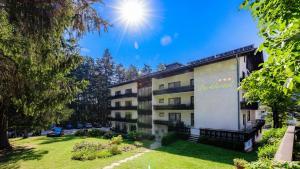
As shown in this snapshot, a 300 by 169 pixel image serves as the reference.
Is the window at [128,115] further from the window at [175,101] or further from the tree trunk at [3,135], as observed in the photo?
the tree trunk at [3,135]

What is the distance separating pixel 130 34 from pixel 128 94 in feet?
84.4

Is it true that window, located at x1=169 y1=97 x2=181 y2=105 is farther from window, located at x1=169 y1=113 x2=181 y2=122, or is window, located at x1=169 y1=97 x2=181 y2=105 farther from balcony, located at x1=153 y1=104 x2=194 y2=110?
window, located at x1=169 y1=113 x2=181 y2=122

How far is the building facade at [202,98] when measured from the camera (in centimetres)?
2072

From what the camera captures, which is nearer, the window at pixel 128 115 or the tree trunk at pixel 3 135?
the tree trunk at pixel 3 135

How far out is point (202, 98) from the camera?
23641 mm

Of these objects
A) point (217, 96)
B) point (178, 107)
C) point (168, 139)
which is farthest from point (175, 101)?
point (168, 139)

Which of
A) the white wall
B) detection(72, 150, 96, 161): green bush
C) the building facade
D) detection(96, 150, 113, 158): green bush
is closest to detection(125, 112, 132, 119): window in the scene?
the building facade

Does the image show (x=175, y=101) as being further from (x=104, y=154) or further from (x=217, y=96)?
(x=104, y=154)

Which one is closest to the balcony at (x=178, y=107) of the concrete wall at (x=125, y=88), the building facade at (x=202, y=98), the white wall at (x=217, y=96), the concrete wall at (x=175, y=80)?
the building facade at (x=202, y=98)

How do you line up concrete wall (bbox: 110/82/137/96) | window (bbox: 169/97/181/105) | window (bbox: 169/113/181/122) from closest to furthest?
window (bbox: 169/113/181/122)
window (bbox: 169/97/181/105)
concrete wall (bbox: 110/82/137/96)

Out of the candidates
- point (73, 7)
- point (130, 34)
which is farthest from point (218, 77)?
point (73, 7)

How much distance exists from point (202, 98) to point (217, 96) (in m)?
2.06

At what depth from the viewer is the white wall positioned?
20.8m

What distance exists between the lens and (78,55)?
1047 centimetres
